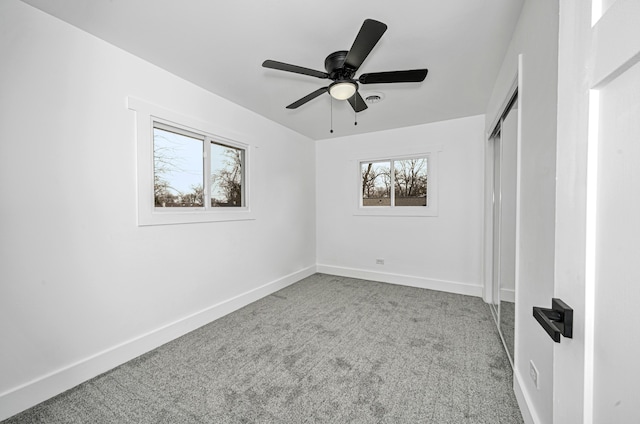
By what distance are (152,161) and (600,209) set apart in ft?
9.10

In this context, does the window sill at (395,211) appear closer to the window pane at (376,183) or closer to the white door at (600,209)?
the window pane at (376,183)

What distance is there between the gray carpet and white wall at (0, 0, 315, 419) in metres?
0.23

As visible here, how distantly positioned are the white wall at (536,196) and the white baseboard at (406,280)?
6.59ft

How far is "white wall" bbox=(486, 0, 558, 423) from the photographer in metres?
1.23

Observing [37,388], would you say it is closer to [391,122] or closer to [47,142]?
[47,142]

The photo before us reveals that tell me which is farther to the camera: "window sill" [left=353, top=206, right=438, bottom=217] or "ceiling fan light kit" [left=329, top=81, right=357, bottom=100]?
"window sill" [left=353, top=206, right=438, bottom=217]

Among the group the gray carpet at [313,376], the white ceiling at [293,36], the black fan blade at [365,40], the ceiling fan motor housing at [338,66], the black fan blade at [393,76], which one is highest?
the white ceiling at [293,36]

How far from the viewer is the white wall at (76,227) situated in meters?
1.61

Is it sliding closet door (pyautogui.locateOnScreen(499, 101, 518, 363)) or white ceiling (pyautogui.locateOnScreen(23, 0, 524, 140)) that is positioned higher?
white ceiling (pyautogui.locateOnScreen(23, 0, 524, 140))

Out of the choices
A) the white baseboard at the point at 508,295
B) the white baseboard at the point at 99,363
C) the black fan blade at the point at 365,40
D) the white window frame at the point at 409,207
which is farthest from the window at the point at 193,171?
the white baseboard at the point at 508,295

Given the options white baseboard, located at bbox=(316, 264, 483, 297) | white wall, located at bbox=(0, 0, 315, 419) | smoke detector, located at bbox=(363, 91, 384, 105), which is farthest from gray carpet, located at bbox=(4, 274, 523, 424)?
smoke detector, located at bbox=(363, 91, 384, 105)

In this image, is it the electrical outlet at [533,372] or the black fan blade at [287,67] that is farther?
the black fan blade at [287,67]

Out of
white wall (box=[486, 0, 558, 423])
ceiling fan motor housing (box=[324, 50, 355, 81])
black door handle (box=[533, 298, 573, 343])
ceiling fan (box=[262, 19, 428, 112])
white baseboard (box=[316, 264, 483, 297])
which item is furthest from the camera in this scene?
white baseboard (box=[316, 264, 483, 297])

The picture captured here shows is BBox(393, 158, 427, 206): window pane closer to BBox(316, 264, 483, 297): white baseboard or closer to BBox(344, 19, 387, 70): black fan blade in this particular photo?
BBox(316, 264, 483, 297): white baseboard
